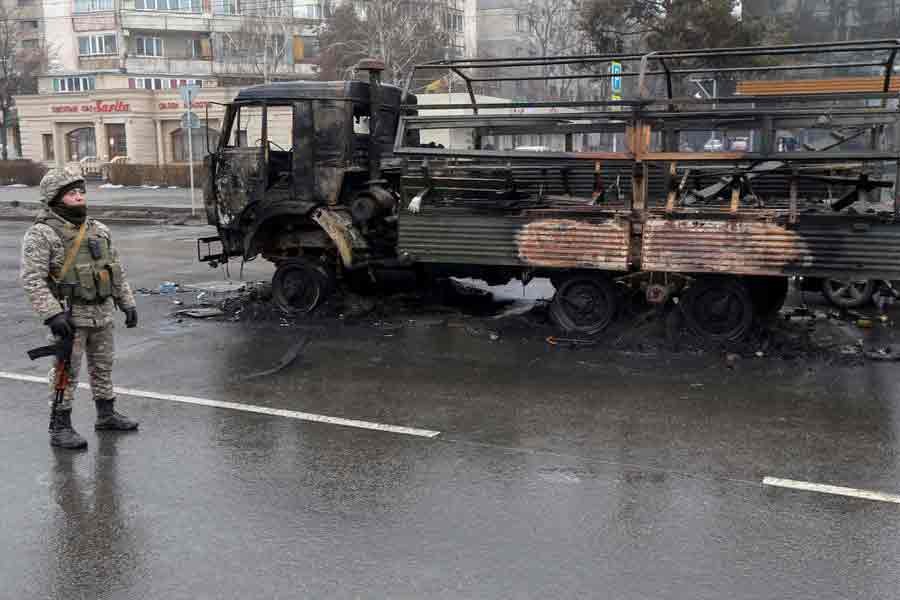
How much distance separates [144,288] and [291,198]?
10.9 ft

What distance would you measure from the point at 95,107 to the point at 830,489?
47.6 meters

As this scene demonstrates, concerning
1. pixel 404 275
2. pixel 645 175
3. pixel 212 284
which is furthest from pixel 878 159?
pixel 212 284

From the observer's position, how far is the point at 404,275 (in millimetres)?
9938

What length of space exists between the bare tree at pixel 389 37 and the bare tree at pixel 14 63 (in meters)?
18.2

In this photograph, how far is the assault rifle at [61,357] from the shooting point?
5574 millimetres

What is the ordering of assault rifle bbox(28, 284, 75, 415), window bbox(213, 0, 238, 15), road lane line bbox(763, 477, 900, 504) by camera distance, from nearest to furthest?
road lane line bbox(763, 477, 900, 504)
assault rifle bbox(28, 284, 75, 415)
window bbox(213, 0, 238, 15)

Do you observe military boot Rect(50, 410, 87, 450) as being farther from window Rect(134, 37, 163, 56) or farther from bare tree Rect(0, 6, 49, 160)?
window Rect(134, 37, 163, 56)

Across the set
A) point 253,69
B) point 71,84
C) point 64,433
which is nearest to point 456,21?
point 253,69

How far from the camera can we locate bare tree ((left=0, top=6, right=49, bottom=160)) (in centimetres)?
5094

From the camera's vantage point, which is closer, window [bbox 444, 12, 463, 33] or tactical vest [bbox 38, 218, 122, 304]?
tactical vest [bbox 38, 218, 122, 304]

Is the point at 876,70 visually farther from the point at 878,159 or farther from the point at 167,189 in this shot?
the point at 167,189

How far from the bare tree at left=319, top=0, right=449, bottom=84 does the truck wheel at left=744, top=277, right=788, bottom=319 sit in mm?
29379

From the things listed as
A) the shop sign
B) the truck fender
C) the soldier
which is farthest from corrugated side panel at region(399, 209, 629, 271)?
the shop sign

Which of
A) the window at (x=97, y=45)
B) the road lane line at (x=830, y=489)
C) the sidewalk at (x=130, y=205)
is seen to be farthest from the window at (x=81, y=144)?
the road lane line at (x=830, y=489)
